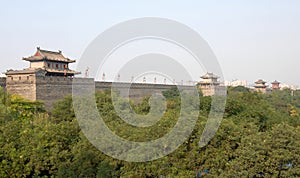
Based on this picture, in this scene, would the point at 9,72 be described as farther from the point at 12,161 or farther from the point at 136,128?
the point at 136,128

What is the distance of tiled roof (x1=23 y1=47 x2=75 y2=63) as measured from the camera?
20312 mm

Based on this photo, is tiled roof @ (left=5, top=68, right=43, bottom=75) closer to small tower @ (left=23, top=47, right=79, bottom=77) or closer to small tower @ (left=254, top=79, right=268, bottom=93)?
small tower @ (left=23, top=47, right=79, bottom=77)

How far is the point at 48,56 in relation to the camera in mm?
20797

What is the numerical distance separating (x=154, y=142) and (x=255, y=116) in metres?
8.13

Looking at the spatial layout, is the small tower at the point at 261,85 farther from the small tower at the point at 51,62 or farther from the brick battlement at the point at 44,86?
the small tower at the point at 51,62

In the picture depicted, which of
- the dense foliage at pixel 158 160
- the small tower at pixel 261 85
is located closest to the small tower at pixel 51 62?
the dense foliage at pixel 158 160

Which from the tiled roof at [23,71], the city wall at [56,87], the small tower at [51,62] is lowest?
the city wall at [56,87]

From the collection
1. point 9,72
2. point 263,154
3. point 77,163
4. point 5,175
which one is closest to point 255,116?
point 263,154

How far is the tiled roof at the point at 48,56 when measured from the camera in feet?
66.6

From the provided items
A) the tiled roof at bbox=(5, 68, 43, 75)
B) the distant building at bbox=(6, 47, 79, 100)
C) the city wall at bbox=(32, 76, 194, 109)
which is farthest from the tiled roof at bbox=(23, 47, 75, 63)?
the city wall at bbox=(32, 76, 194, 109)

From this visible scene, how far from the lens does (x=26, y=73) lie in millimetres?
18688

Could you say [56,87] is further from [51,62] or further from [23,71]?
[51,62]

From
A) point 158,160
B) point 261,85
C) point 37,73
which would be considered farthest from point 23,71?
point 261,85

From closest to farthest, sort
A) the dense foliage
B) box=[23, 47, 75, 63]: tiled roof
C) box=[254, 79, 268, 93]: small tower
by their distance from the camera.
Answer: the dense foliage → box=[23, 47, 75, 63]: tiled roof → box=[254, 79, 268, 93]: small tower
